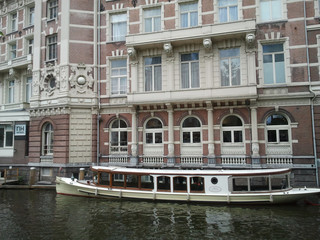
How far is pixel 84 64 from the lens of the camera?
2362 centimetres

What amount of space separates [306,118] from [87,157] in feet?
56.6

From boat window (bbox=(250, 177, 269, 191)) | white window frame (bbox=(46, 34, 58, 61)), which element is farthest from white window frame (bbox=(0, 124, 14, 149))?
boat window (bbox=(250, 177, 269, 191))

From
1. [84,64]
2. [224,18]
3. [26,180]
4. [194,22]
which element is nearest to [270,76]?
[224,18]

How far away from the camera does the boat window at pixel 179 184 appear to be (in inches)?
651

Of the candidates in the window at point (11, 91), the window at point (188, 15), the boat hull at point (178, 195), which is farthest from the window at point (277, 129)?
the window at point (11, 91)

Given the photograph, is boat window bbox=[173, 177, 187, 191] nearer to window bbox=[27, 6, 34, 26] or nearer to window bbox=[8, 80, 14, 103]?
window bbox=[8, 80, 14, 103]

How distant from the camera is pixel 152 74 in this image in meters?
22.8

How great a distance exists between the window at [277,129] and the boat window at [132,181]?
400 inches

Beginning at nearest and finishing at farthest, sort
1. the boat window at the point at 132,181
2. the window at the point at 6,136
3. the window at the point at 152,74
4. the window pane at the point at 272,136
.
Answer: the boat window at the point at 132,181
the window pane at the point at 272,136
the window at the point at 152,74
the window at the point at 6,136

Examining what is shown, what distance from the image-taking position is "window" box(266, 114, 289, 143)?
19594mm

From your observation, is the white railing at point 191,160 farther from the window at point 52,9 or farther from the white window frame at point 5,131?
the white window frame at point 5,131

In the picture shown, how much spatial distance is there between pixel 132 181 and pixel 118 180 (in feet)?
3.21

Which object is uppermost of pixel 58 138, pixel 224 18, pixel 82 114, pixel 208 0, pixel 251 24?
pixel 208 0

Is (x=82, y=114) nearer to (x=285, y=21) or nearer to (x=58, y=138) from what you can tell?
(x=58, y=138)
